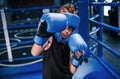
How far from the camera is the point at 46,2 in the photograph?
29.3 ft

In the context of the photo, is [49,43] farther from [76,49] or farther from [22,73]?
[22,73]

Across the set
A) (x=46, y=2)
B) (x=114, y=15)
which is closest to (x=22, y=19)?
(x=46, y=2)

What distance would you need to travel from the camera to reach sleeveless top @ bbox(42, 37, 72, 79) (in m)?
1.46

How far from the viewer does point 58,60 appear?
1460 millimetres

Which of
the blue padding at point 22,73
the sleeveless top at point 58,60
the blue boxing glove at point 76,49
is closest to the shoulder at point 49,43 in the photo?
the sleeveless top at point 58,60

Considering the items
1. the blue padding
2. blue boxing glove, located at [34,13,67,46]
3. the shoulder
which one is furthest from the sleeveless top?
the blue padding

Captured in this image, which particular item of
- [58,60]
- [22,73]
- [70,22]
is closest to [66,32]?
[70,22]

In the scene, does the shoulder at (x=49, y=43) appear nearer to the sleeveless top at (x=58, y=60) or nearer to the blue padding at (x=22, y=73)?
the sleeveless top at (x=58, y=60)

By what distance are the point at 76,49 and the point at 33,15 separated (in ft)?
24.6

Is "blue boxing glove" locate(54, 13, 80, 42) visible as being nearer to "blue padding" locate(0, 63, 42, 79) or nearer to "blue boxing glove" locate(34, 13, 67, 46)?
"blue boxing glove" locate(34, 13, 67, 46)

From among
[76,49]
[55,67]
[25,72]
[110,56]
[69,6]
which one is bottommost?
[110,56]

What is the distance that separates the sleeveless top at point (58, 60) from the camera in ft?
4.80

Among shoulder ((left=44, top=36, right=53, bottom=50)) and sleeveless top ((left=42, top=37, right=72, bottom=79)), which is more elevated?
shoulder ((left=44, top=36, right=53, bottom=50))

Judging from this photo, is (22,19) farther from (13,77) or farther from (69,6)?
(69,6)
